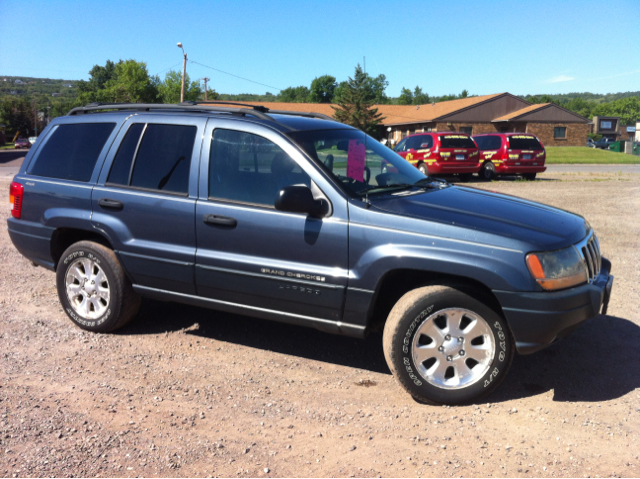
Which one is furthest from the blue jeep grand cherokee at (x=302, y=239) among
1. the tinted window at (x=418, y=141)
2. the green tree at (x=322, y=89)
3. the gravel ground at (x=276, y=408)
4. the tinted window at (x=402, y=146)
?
the green tree at (x=322, y=89)

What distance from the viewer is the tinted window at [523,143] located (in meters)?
20.9

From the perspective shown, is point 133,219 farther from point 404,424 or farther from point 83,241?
point 404,424

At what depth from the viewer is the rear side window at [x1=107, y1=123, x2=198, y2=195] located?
4418mm

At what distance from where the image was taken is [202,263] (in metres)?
4.25

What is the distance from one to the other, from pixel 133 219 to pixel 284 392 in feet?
6.07

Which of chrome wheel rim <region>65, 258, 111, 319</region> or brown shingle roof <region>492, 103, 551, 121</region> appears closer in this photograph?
chrome wheel rim <region>65, 258, 111, 319</region>

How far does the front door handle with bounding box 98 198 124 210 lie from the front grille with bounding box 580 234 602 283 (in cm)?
346

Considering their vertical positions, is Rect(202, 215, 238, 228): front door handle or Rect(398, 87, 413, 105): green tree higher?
Rect(398, 87, 413, 105): green tree

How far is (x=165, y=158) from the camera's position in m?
4.53

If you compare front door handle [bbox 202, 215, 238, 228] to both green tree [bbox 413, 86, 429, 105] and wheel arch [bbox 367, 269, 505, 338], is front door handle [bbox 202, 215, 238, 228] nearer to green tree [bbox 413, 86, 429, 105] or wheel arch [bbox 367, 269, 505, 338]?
wheel arch [bbox 367, 269, 505, 338]

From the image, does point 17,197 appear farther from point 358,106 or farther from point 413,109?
point 413,109

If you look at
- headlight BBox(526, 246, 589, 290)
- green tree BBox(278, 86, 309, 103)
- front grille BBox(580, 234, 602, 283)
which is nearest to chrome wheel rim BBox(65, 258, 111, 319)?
headlight BBox(526, 246, 589, 290)

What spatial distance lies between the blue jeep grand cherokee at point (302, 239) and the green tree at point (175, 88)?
92.8 meters

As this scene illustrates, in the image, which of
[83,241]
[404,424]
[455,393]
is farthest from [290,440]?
[83,241]
